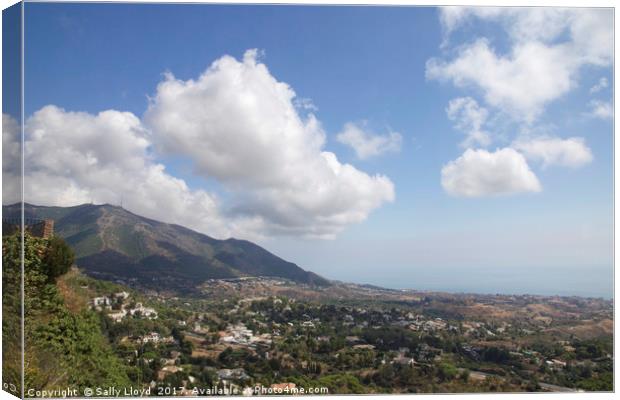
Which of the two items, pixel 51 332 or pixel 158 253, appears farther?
pixel 158 253

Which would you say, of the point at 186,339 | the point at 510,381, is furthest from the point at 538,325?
the point at 186,339

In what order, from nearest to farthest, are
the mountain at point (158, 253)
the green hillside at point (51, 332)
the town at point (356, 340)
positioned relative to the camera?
the green hillside at point (51, 332), the town at point (356, 340), the mountain at point (158, 253)

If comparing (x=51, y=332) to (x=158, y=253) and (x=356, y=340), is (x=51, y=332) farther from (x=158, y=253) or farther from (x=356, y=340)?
(x=356, y=340)

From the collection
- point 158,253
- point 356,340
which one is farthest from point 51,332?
point 356,340

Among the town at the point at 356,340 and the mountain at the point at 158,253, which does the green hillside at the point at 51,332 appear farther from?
the mountain at the point at 158,253

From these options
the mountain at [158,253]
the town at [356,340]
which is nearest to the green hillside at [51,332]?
the town at [356,340]

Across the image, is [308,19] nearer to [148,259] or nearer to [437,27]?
[437,27]

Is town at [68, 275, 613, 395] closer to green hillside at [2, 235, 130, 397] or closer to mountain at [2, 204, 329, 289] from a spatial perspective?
green hillside at [2, 235, 130, 397]

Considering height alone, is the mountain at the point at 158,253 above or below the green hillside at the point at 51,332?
above
